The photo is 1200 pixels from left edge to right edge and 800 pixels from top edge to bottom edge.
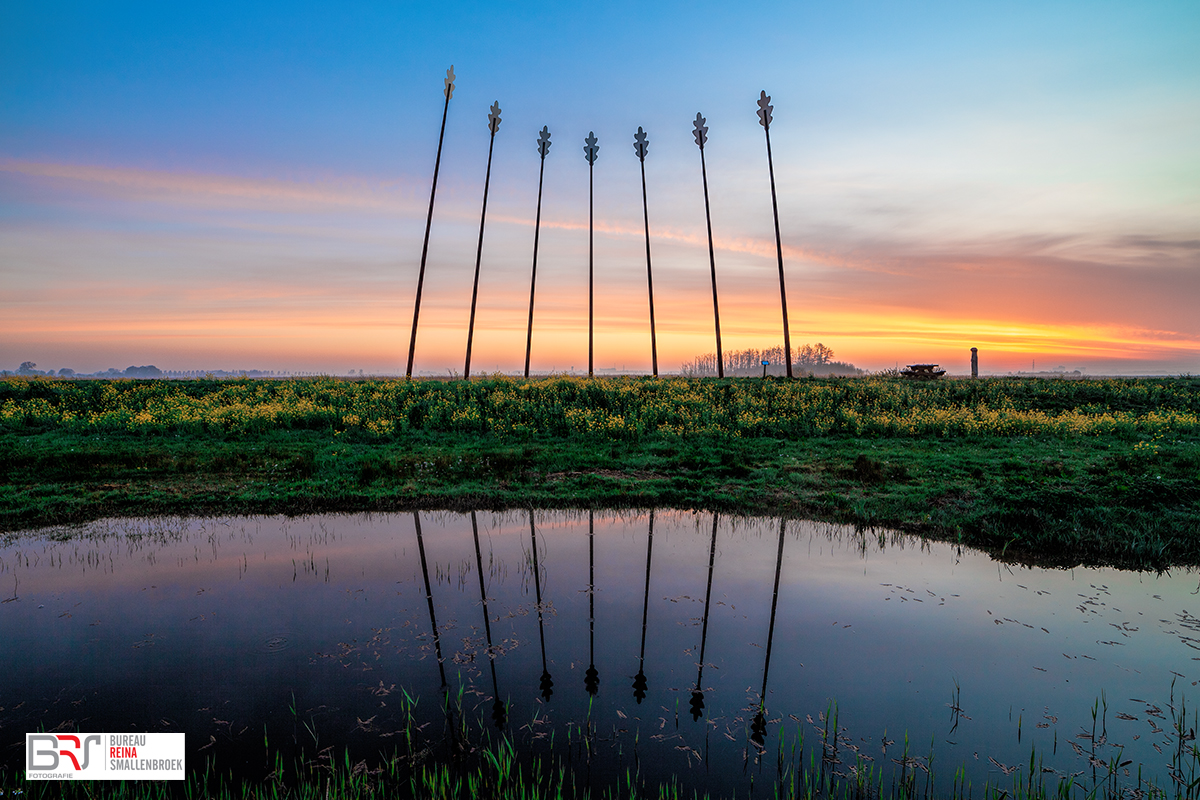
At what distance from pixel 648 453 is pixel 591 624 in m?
11.8

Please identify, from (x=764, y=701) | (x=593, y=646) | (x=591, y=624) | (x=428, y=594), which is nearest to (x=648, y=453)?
(x=428, y=594)

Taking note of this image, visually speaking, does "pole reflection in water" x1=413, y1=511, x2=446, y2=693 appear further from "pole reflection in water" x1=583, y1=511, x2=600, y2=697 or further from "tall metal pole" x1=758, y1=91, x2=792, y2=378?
"tall metal pole" x1=758, y1=91, x2=792, y2=378

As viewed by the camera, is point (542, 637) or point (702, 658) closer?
point (702, 658)

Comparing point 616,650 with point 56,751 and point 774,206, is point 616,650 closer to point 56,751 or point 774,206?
point 56,751

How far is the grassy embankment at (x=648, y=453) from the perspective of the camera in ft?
41.9

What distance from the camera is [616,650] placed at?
6.94 metres

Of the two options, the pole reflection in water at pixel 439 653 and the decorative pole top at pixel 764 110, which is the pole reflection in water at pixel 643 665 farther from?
the decorative pole top at pixel 764 110

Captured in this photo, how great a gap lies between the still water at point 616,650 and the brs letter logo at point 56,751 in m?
0.18

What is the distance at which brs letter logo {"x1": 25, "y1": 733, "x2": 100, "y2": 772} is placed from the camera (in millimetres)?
4894

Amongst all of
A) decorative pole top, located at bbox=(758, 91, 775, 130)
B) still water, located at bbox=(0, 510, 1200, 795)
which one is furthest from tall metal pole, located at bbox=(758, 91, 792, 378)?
still water, located at bbox=(0, 510, 1200, 795)

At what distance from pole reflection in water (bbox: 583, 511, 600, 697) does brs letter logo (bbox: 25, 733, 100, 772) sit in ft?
14.6

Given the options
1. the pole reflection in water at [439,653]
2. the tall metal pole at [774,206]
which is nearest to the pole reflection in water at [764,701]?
the pole reflection in water at [439,653]

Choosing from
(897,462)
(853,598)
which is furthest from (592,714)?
(897,462)

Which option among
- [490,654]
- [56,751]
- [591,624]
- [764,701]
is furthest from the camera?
[591,624]
